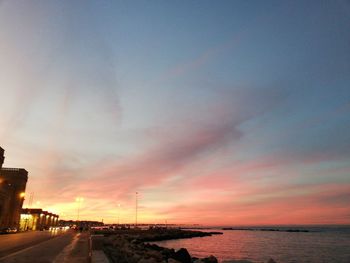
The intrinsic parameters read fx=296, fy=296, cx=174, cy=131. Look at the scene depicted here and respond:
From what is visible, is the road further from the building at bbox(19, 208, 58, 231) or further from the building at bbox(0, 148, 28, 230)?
the building at bbox(19, 208, 58, 231)

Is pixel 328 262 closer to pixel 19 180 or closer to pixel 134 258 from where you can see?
pixel 134 258

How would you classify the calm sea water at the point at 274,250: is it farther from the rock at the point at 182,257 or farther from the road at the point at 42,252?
the road at the point at 42,252

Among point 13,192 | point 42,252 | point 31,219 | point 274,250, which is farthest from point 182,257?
point 31,219

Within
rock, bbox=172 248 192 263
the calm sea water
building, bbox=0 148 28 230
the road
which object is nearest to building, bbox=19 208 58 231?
building, bbox=0 148 28 230

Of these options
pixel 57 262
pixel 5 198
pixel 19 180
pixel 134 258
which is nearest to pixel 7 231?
pixel 5 198

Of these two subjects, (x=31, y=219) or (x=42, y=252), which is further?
(x=31, y=219)

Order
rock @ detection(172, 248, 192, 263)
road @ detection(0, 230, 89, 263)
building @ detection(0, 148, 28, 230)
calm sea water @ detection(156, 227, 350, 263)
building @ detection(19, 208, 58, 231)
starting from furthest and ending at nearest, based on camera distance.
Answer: building @ detection(19, 208, 58, 231), building @ detection(0, 148, 28, 230), calm sea water @ detection(156, 227, 350, 263), rock @ detection(172, 248, 192, 263), road @ detection(0, 230, 89, 263)

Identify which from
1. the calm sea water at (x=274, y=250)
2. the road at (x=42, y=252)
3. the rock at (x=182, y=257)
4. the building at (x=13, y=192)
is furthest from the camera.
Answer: the building at (x=13, y=192)

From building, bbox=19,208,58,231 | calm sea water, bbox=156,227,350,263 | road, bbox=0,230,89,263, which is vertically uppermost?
building, bbox=19,208,58,231

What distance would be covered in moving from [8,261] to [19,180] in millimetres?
85163

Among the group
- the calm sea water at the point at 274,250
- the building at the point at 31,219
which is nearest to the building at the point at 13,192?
the building at the point at 31,219

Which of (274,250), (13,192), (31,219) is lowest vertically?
(274,250)

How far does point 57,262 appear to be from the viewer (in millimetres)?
18438

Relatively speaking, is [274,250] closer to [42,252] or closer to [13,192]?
[42,252]
